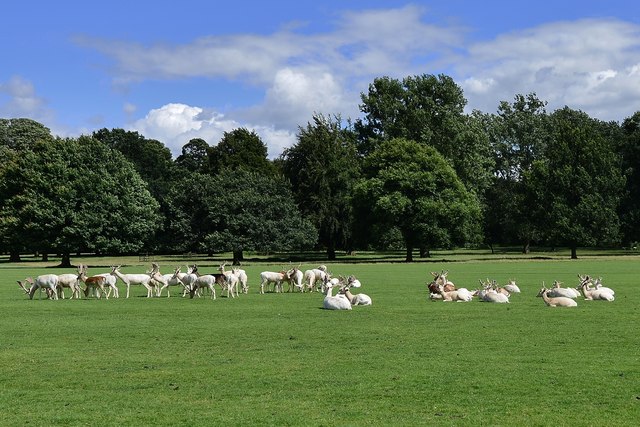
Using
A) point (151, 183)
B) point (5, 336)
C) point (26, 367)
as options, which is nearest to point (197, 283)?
point (5, 336)

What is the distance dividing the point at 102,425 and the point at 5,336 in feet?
32.7

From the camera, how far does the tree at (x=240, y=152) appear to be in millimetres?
103125

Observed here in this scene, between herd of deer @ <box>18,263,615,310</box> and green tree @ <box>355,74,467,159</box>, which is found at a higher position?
green tree @ <box>355,74,467,159</box>

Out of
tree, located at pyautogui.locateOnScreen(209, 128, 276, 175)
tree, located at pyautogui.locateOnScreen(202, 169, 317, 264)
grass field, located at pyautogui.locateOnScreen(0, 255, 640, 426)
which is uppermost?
tree, located at pyautogui.locateOnScreen(209, 128, 276, 175)

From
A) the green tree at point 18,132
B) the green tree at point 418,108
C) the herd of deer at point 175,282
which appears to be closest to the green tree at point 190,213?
the green tree at point 418,108

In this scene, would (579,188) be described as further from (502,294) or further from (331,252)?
(502,294)

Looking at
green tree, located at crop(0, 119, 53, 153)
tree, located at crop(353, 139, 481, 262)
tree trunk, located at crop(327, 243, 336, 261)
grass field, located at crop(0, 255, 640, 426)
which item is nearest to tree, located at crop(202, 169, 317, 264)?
tree, located at crop(353, 139, 481, 262)

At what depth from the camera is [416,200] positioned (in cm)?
7531

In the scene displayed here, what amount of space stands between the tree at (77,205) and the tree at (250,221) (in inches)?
240

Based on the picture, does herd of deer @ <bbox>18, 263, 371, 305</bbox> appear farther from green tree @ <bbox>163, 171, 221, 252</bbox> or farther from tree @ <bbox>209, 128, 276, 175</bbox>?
tree @ <bbox>209, 128, 276, 175</bbox>

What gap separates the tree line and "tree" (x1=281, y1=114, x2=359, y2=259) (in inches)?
6.4

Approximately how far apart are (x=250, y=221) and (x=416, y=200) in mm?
16060

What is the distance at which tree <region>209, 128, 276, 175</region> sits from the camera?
103125 millimetres

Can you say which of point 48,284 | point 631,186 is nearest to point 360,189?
point 631,186
